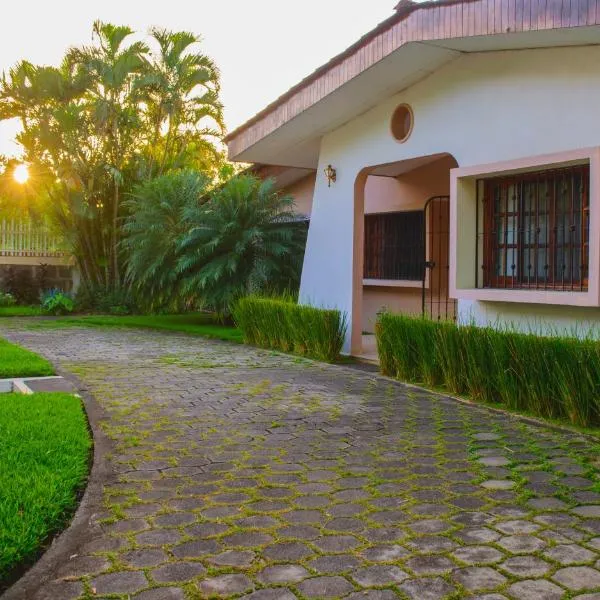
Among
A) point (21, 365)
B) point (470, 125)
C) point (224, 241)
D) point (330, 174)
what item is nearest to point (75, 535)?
point (21, 365)

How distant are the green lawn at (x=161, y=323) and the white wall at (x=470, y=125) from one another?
323cm

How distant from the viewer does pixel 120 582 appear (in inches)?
115

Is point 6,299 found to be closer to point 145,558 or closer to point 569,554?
point 145,558

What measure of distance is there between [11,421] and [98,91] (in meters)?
14.6

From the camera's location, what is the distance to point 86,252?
1952cm

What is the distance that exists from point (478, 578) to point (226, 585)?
103 cm

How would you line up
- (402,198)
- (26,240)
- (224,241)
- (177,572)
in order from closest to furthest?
(177,572) < (402,198) < (224,241) < (26,240)

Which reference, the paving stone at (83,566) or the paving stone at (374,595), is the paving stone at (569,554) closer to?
the paving stone at (374,595)

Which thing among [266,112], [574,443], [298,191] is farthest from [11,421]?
[298,191]

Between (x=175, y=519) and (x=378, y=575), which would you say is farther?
(x=175, y=519)

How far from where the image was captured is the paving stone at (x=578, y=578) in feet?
9.48

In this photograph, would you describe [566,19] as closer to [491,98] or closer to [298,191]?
[491,98]

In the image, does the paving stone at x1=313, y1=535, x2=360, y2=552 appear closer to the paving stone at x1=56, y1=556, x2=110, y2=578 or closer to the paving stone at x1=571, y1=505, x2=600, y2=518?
the paving stone at x1=56, y1=556, x2=110, y2=578


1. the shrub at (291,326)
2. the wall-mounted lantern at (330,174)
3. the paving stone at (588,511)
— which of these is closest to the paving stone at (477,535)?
the paving stone at (588,511)
